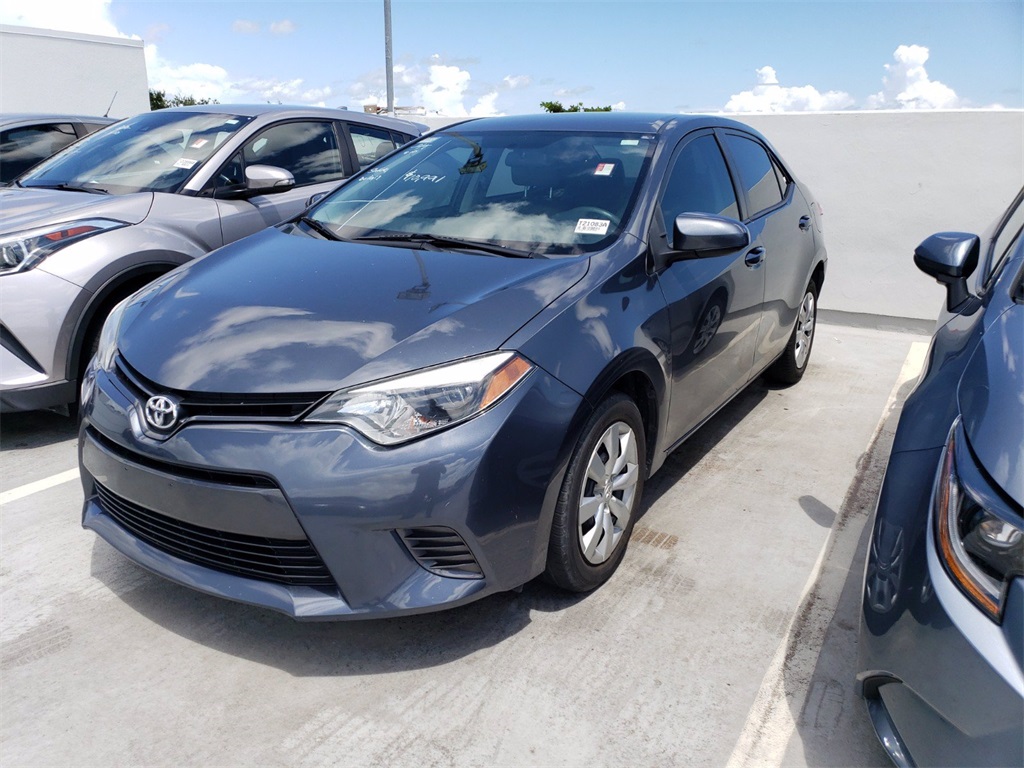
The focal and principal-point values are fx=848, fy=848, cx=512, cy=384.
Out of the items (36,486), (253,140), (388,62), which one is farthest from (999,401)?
(388,62)

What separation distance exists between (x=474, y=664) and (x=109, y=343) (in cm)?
159

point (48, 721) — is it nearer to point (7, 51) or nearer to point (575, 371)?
point (575, 371)

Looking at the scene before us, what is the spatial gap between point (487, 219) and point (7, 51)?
69.8ft

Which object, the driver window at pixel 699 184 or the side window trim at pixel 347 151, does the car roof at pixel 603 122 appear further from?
the side window trim at pixel 347 151

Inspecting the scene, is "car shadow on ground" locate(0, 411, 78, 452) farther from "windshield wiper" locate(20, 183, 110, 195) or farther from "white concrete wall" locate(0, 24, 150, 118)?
"white concrete wall" locate(0, 24, 150, 118)

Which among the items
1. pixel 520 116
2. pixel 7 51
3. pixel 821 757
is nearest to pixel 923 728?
pixel 821 757

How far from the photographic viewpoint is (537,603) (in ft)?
9.28

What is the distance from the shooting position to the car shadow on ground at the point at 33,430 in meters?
4.18

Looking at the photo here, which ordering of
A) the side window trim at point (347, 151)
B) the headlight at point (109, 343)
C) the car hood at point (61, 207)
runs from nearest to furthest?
1. the headlight at point (109, 343)
2. the car hood at point (61, 207)
3. the side window trim at point (347, 151)

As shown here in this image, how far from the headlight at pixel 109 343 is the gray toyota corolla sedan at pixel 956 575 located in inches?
91.1

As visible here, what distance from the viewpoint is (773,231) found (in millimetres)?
4207

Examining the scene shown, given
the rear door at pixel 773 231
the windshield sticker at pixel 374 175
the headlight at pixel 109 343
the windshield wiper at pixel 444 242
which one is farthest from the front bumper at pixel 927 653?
the windshield sticker at pixel 374 175

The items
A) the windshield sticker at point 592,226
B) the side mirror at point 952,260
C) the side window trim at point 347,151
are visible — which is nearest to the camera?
the side mirror at point 952,260

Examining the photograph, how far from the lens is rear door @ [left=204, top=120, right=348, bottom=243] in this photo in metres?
4.74
